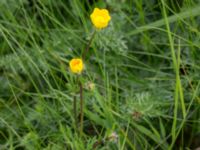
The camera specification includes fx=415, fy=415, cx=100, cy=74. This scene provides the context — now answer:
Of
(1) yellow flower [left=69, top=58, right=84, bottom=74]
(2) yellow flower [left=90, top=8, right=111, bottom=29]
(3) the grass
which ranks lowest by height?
(3) the grass

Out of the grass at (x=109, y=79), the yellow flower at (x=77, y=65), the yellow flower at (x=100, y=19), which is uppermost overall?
the yellow flower at (x=100, y=19)

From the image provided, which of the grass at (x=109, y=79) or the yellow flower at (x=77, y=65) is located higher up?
the yellow flower at (x=77, y=65)

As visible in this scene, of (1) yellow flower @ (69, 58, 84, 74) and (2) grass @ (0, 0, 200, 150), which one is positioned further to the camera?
(2) grass @ (0, 0, 200, 150)

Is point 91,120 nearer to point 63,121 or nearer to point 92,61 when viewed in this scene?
point 63,121

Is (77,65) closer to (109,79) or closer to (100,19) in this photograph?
(100,19)

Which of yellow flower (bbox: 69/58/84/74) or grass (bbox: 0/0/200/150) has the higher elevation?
yellow flower (bbox: 69/58/84/74)

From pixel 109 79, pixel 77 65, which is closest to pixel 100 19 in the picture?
pixel 77 65

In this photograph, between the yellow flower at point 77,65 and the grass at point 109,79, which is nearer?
the yellow flower at point 77,65

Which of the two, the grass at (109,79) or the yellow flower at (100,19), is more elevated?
the yellow flower at (100,19)

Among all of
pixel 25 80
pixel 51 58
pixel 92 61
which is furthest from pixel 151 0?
pixel 25 80
